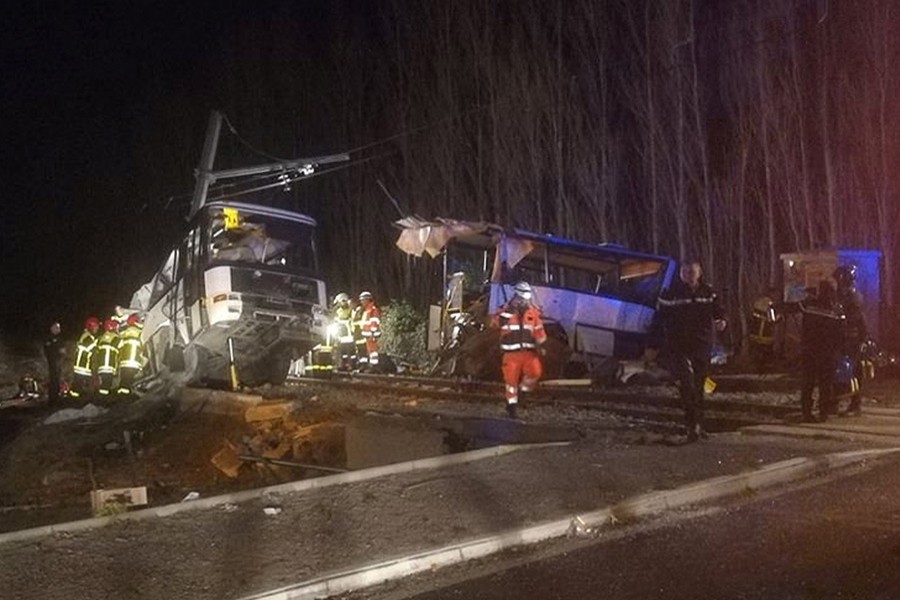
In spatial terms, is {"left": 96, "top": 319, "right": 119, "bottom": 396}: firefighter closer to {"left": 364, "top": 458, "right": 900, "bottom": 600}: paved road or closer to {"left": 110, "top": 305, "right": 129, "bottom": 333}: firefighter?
{"left": 110, "top": 305, "right": 129, "bottom": 333}: firefighter

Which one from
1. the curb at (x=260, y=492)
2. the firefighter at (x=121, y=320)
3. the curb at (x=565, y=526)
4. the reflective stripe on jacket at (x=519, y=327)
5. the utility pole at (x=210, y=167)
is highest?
the utility pole at (x=210, y=167)

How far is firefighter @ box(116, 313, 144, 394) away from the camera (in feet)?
64.9

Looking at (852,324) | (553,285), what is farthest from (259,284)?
(852,324)

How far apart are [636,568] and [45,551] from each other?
3.91 metres

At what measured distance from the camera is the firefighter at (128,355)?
1977 cm

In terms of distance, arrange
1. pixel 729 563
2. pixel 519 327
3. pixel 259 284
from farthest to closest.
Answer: pixel 259 284 → pixel 519 327 → pixel 729 563

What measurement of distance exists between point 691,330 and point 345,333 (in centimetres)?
1421

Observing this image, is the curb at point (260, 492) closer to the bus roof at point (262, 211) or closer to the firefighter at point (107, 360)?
the bus roof at point (262, 211)

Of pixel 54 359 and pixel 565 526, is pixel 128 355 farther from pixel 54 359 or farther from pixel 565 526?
pixel 565 526

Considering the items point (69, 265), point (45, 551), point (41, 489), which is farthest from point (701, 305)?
point (69, 265)

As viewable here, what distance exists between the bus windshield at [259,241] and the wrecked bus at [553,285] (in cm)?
314

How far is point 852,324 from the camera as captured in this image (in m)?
11.6

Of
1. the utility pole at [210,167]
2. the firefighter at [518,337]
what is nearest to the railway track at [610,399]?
the firefighter at [518,337]

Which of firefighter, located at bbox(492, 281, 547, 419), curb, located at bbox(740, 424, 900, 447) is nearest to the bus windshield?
firefighter, located at bbox(492, 281, 547, 419)
